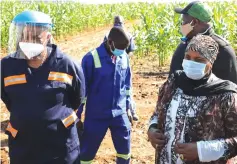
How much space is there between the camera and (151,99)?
8.07 metres

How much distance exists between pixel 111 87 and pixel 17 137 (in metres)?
1.32

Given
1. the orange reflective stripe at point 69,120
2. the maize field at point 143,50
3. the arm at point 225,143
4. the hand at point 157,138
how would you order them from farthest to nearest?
the maize field at point 143,50
the orange reflective stripe at point 69,120
the hand at point 157,138
the arm at point 225,143

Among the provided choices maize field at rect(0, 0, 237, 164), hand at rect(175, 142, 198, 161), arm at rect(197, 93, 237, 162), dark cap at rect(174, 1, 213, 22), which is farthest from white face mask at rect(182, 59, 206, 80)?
maize field at rect(0, 0, 237, 164)

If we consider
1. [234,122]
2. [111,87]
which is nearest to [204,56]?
[234,122]

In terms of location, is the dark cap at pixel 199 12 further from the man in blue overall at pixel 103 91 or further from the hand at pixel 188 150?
the hand at pixel 188 150

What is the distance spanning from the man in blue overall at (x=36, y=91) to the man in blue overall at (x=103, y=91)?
3.10ft

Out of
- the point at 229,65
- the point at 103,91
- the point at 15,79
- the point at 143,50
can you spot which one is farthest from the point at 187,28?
the point at 143,50

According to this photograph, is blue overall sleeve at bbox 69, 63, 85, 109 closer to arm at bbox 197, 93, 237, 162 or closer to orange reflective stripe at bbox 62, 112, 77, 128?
orange reflective stripe at bbox 62, 112, 77, 128

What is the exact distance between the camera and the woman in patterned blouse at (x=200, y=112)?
7.23ft

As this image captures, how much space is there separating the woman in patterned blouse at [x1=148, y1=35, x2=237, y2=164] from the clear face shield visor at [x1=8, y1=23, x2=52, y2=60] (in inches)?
38.1

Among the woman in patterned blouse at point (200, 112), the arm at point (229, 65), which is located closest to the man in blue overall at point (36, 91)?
the woman in patterned blouse at point (200, 112)

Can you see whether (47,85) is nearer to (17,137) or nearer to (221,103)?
(17,137)

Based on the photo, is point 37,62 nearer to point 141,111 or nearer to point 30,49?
point 30,49

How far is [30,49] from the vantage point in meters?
2.64
